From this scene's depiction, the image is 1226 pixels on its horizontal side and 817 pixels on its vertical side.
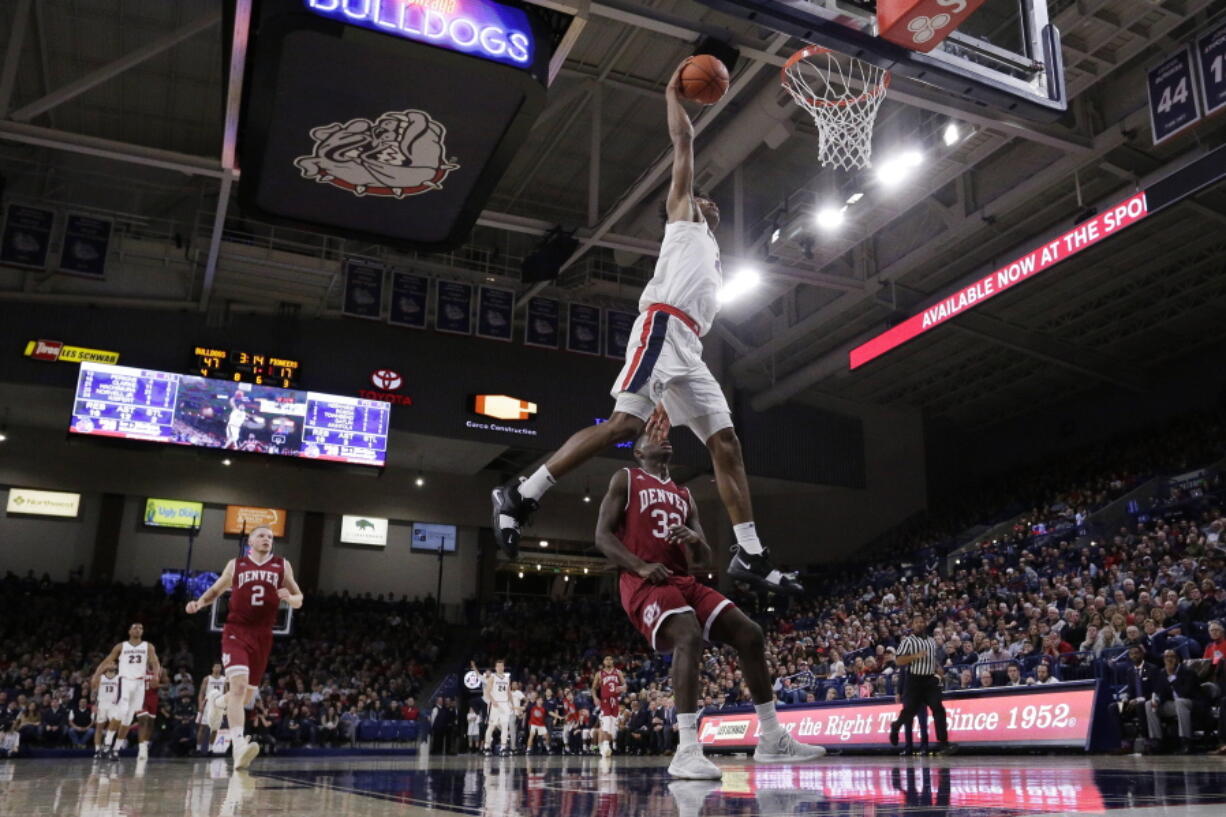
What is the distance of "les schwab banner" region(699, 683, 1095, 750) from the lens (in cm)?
1048

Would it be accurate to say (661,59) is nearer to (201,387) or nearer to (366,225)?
(366,225)

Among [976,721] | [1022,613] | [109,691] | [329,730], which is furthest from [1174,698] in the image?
[329,730]

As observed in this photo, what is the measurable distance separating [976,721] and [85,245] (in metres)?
19.1

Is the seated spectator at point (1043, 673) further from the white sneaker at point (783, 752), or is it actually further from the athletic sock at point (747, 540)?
the athletic sock at point (747, 540)

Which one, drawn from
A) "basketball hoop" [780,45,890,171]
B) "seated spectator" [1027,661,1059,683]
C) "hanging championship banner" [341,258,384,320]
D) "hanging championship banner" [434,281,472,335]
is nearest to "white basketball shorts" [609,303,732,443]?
"basketball hoop" [780,45,890,171]

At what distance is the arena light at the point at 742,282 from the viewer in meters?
20.6

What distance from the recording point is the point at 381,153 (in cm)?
1206

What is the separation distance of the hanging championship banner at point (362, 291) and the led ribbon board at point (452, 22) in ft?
42.1

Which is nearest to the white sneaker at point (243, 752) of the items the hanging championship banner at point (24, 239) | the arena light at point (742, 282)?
the arena light at point (742, 282)

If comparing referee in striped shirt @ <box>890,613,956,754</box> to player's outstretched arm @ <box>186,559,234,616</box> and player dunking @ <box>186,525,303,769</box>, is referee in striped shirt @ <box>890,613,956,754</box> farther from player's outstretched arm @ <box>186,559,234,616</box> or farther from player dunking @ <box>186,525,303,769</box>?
player's outstretched arm @ <box>186,559,234,616</box>

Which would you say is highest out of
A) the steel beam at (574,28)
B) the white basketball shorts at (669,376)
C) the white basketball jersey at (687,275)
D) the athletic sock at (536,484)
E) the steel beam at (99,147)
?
the steel beam at (99,147)

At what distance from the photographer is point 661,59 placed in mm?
18125

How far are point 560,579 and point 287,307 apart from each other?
19.2m

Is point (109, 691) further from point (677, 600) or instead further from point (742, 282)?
point (742, 282)
